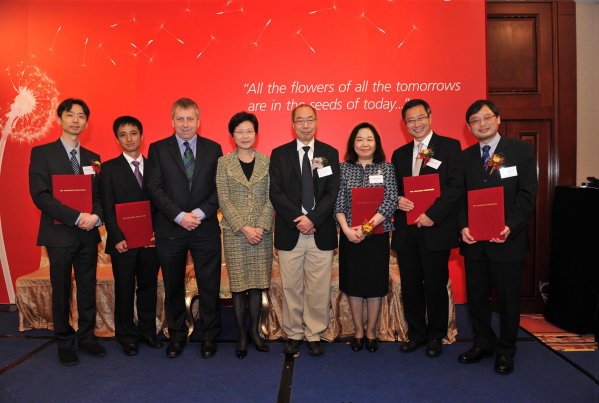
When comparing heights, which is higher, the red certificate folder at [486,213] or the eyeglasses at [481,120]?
the eyeglasses at [481,120]

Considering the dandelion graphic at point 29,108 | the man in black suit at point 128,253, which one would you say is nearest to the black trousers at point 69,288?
the man in black suit at point 128,253

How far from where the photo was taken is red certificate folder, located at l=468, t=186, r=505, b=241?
2.64 meters

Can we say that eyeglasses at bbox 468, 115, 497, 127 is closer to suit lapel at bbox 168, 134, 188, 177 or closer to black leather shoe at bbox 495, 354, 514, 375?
black leather shoe at bbox 495, 354, 514, 375

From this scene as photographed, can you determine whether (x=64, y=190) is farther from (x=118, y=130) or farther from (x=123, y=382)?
(x=123, y=382)

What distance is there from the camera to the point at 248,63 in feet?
14.7

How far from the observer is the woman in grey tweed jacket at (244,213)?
9.70ft

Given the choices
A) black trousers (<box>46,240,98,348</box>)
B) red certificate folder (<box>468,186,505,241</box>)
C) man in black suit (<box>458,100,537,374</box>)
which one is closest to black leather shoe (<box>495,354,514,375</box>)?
man in black suit (<box>458,100,537,374</box>)

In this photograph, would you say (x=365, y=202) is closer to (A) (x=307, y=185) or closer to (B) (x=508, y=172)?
(A) (x=307, y=185)

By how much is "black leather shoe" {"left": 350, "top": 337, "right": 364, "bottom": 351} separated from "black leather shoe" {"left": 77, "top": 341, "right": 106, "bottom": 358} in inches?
81.0

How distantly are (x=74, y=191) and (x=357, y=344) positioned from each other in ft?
8.54

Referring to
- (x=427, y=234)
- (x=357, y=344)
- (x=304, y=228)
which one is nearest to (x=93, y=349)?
(x=304, y=228)

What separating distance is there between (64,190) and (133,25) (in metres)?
2.56

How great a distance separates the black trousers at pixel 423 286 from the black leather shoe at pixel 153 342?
213 cm

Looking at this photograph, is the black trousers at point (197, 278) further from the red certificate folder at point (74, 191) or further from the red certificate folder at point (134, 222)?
the red certificate folder at point (74, 191)
